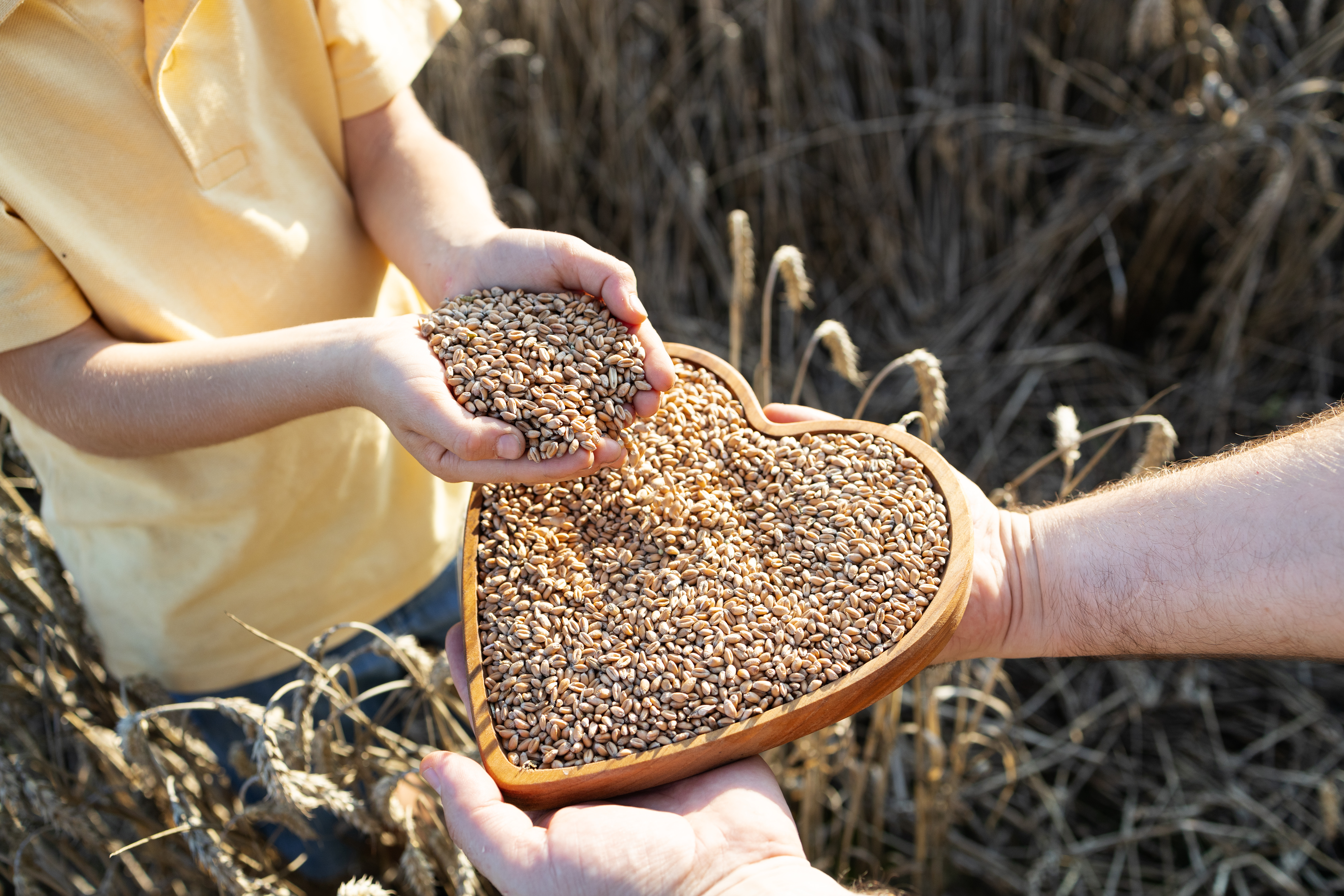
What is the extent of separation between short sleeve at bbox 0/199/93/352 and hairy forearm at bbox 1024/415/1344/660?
1.46 meters

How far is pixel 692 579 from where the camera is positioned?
1305mm

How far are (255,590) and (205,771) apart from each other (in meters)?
0.41

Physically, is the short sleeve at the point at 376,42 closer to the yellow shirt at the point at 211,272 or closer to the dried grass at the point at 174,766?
the yellow shirt at the point at 211,272

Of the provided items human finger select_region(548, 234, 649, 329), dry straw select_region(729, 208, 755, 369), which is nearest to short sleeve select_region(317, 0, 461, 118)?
human finger select_region(548, 234, 649, 329)

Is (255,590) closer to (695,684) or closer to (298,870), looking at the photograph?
(298,870)

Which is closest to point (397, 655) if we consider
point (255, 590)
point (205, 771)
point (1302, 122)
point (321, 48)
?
point (255, 590)

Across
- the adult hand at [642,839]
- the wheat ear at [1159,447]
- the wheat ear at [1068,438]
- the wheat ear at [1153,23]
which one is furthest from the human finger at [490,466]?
the wheat ear at [1153,23]

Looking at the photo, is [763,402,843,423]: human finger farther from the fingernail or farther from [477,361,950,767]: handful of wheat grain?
the fingernail

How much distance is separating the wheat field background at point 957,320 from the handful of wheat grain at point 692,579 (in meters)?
0.28

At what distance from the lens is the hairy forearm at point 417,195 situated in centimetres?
148

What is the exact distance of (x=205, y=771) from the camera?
1740 millimetres

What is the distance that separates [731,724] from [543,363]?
1.81 ft

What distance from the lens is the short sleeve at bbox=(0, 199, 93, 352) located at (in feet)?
3.98

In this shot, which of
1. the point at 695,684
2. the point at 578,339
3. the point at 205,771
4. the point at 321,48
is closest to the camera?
the point at 695,684
